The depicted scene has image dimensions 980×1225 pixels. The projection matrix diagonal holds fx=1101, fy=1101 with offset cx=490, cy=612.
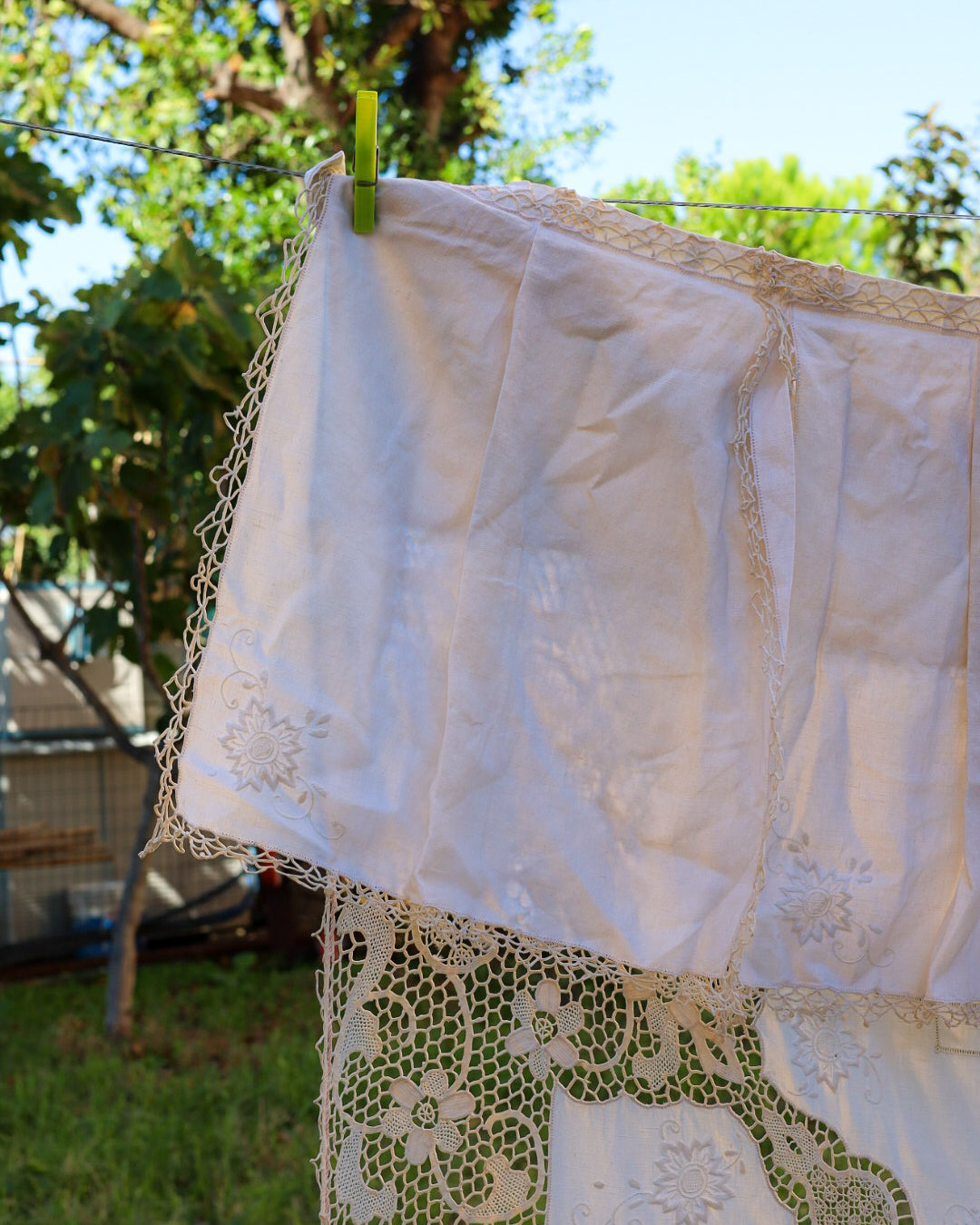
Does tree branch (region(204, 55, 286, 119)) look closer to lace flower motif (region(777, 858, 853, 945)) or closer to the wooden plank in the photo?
the wooden plank

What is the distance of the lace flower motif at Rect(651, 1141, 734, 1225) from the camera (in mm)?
1080

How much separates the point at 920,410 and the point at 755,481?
0.79 ft

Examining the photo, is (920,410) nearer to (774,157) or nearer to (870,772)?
(870,772)

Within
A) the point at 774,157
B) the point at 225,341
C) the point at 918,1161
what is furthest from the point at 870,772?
the point at 774,157

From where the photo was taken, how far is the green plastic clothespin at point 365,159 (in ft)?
3.33

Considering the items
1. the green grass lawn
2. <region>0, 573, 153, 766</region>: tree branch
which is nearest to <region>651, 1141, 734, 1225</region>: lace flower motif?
the green grass lawn

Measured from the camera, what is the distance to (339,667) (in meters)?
1.05

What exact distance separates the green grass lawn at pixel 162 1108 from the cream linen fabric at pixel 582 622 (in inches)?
59.3

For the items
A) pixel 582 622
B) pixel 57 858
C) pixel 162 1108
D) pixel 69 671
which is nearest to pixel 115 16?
pixel 69 671

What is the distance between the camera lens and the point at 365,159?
1021 mm

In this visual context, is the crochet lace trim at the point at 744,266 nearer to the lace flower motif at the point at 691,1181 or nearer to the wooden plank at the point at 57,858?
the lace flower motif at the point at 691,1181

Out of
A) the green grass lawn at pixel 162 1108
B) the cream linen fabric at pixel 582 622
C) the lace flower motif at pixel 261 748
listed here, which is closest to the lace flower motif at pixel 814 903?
the cream linen fabric at pixel 582 622

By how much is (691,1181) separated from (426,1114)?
272mm

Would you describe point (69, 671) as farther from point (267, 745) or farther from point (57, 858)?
point (267, 745)
